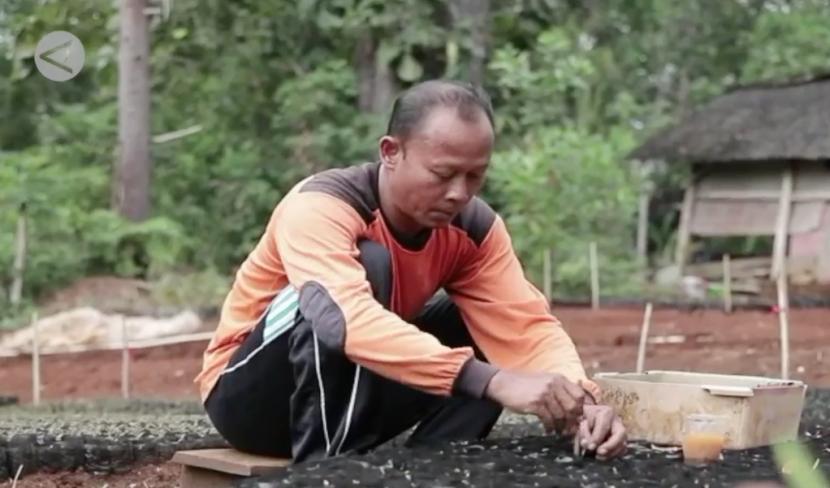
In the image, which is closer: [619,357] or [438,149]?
A: [438,149]

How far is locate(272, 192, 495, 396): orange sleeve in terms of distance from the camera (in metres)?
2.38

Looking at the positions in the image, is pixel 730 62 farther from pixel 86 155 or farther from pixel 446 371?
pixel 446 371

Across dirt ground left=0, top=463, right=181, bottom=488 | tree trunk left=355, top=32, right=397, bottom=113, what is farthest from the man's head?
tree trunk left=355, top=32, right=397, bottom=113

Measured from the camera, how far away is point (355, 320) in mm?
2377

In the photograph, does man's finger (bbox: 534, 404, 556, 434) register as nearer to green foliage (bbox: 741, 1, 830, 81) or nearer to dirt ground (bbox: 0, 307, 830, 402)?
dirt ground (bbox: 0, 307, 830, 402)

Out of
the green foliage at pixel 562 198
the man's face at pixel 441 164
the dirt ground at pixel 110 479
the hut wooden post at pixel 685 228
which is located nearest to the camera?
the man's face at pixel 441 164

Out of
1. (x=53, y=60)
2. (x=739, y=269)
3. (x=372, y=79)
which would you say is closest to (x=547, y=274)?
(x=372, y=79)

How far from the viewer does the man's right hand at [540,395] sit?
2.39 m

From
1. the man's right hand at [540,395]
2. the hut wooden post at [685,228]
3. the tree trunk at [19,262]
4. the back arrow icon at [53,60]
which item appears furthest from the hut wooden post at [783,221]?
the man's right hand at [540,395]

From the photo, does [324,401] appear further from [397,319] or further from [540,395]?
[540,395]

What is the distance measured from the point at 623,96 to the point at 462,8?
208 inches

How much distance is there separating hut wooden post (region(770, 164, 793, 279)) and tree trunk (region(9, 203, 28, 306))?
312 inches

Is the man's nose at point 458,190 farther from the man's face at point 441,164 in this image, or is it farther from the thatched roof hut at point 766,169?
the thatched roof hut at point 766,169

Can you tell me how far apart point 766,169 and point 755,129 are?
611 millimetres
